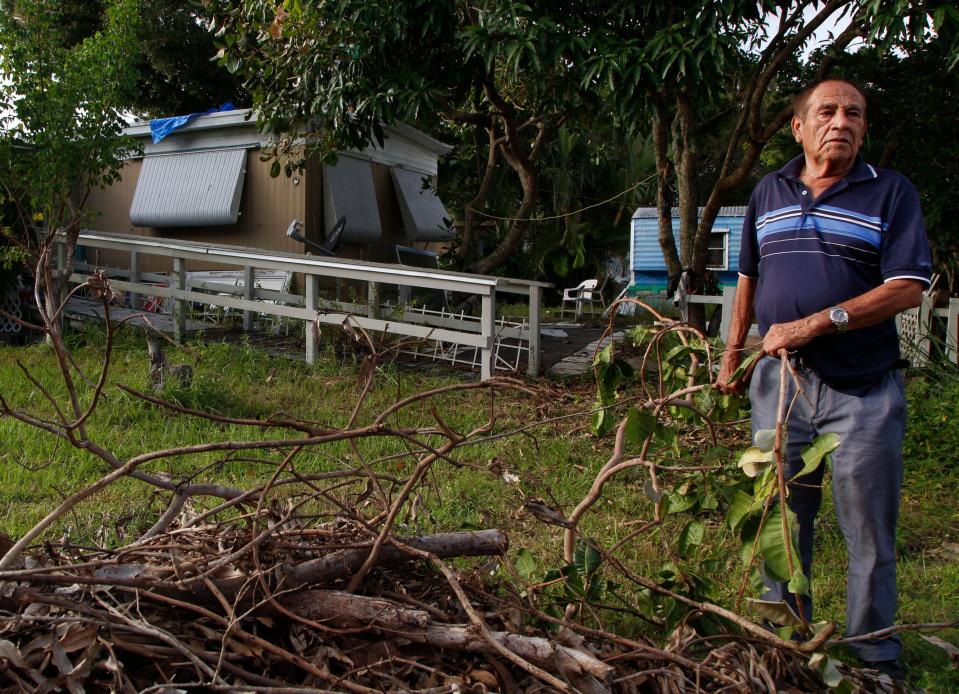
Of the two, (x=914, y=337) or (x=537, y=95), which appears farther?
(x=537, y=95)

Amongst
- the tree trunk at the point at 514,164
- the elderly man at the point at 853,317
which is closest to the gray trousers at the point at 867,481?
the elderly man at the point at 853,317

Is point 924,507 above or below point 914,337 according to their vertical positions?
below

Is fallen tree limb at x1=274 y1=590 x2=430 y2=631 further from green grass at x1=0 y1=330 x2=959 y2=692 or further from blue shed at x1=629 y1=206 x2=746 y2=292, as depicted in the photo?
blue shed at x1=629 y1=206 x2=746 y2=292

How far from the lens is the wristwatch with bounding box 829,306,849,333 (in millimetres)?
2625

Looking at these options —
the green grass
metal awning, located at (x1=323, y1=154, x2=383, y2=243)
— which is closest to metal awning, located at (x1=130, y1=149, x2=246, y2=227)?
metal awning, located at (x1=323, y1=154, x2=383, y2=243)

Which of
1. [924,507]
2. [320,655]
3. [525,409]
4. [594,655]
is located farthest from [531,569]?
[525,409]

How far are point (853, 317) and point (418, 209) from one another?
12.6 m

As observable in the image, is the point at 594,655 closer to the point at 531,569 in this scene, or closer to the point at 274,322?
the point at 531,569

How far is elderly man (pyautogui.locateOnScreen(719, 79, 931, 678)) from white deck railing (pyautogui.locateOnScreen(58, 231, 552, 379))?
15.4 feet

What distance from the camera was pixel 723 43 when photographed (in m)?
5.78

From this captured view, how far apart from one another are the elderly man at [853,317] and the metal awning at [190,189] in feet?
34.2

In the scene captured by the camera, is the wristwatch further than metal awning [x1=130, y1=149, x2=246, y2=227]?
No

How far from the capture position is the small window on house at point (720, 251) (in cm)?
1788

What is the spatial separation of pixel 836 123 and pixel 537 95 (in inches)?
230
